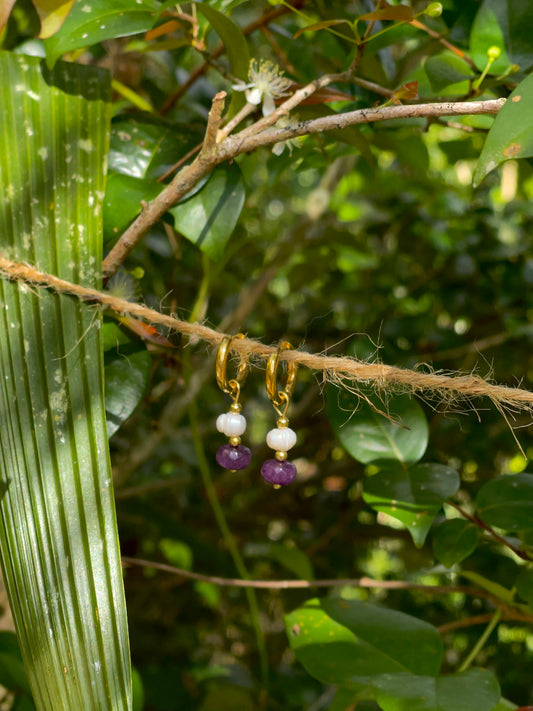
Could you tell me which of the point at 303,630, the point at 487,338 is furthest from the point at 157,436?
the point at 487,338

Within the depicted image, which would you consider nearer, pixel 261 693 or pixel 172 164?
pixel 172 164

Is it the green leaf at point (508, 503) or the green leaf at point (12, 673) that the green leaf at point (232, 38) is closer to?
the green leaf at point (508, 503)

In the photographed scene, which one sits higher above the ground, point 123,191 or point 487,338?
point 123,191

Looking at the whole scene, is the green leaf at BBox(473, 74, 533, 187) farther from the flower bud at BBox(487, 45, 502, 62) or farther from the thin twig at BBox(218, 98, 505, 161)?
the flower bud at BBox(487, 45, 502, 62)

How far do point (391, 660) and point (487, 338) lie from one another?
21.7 inches

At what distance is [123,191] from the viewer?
40cm

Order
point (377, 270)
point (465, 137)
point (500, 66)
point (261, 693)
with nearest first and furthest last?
point (500, 66) → point (465, 137) → point (261, 693) → point (377, 270)

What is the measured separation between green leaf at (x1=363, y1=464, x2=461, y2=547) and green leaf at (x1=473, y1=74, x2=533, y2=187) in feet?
0.78

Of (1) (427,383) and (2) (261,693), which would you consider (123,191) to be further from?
(2) (261,693)

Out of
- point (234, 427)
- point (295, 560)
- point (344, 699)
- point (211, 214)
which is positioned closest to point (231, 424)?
point (234, 427)

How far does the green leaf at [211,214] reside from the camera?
0.40m

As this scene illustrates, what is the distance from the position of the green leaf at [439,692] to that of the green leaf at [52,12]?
47 centimetres

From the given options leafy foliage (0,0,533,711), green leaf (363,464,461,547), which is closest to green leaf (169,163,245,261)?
leafy foliage (0,0,533,711)

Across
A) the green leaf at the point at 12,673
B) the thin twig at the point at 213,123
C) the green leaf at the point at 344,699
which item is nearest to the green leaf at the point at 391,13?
the thin twig at the point at 213,123
